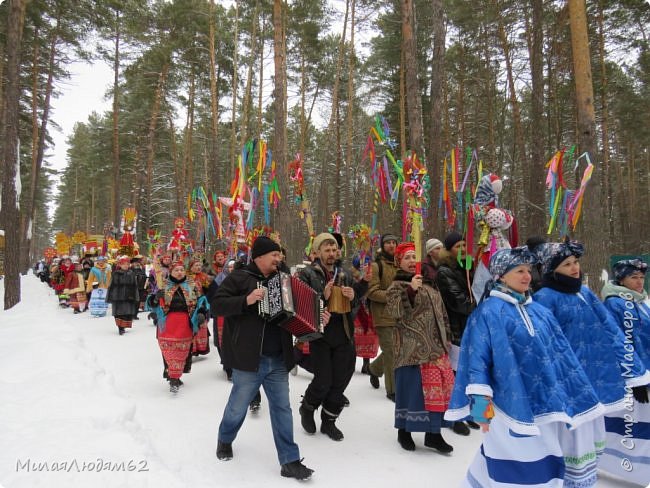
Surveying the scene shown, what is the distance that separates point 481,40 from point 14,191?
18598 millimetres

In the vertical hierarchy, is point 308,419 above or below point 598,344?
below

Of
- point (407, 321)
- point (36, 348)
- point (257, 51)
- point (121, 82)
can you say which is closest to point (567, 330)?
point (407, 321)

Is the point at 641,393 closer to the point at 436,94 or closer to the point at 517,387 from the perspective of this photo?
the point at 517,387

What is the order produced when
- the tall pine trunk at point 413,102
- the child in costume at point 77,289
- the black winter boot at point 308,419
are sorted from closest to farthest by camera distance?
the black winter boot at point 308,419 → the tall pine trunk at point 413,102 → the child in costume at point 77,289

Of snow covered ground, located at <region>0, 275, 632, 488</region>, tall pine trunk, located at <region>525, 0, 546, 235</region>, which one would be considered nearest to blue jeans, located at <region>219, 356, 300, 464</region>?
snow covered ground, located at <region>0, 275, 632, 488</region>

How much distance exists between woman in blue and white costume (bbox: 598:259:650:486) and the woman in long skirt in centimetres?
136

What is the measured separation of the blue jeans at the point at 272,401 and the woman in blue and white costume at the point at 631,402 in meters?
2.71

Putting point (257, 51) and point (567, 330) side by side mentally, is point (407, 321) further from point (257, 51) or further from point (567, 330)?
point (257, 51)

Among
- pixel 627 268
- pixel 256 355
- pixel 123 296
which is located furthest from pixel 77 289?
pixel 627 268

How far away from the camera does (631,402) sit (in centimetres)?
334

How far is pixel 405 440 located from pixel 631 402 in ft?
6.43

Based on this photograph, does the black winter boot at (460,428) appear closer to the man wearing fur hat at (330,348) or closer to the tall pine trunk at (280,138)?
the man wearing fur hat at (330,348)

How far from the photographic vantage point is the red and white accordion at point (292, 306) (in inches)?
138

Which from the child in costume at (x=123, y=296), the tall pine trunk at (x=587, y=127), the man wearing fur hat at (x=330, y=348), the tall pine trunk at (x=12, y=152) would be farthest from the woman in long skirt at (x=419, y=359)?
the tall pine trunk at (x=12, y=152)
